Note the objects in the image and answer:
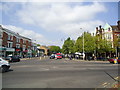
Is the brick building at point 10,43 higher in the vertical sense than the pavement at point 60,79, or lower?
higher

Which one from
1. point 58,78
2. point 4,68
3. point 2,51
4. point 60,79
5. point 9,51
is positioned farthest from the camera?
point 9,51

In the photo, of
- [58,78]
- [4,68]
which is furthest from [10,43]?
[58,78]

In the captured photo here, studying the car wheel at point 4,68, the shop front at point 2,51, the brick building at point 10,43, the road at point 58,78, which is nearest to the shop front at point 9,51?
the brick building at point 10,43

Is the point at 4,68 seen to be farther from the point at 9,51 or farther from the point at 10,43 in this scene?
the point at 10,43

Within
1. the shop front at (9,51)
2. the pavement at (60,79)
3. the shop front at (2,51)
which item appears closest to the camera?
the pavement at (60,79)

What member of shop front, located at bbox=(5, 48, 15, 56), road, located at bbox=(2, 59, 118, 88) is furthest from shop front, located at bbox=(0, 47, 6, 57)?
road, located at bbox=(2, 59, 118, 88)

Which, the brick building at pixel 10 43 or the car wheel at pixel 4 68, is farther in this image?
the brick building at pixel 10 43

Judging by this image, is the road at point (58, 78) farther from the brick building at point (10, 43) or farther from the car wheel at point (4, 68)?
the brick building at point (10, 43)

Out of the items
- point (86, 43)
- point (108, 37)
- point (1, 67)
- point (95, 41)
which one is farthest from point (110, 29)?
point (1, 67)

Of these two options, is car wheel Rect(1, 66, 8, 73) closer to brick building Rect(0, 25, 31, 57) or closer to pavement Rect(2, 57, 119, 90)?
pavement Rect(2, 57, 119, 90)

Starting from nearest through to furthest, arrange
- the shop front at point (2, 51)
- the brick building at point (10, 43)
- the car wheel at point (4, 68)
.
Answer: the car wheel at point (4, 68) < the shop front at point (2, 51) < the brick building at point (10, 43)

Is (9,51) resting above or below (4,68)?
above

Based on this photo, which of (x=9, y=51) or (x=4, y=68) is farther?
(x=9, y=51)

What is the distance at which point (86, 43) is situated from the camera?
4397cm
